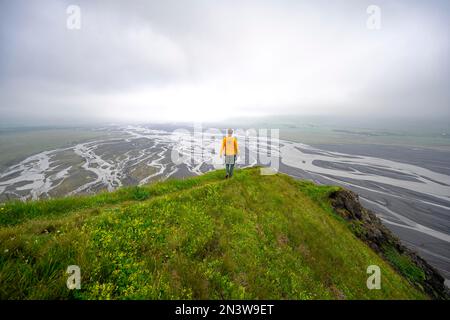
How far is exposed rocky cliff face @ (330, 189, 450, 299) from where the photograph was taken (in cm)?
1880

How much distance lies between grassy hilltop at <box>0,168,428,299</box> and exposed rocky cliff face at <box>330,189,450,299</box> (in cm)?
427

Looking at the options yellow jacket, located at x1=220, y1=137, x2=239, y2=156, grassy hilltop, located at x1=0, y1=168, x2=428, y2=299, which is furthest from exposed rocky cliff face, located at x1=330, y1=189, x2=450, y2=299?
yellow jacket, located at x1=220, y1=137, x2=239, y2=156

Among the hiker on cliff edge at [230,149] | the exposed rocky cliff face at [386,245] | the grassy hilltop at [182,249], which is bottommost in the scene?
the exposed rocky cliff face at [386,245]

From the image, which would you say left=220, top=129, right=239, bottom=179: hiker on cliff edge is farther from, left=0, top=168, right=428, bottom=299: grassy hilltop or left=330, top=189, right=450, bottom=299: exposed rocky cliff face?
left=330, top=189, right=450, bottom=299: exposed rocky cliff face

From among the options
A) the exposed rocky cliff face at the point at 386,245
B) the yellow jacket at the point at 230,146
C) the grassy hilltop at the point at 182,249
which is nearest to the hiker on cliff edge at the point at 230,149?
the yellow jacket at the point at 230,146

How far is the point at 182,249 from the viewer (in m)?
6.81

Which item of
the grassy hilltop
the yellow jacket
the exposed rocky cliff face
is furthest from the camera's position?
the exposed rocky cliff face

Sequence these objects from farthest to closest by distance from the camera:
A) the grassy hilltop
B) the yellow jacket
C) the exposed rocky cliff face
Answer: the exposed rocky cliff face, the yellow jacket, the grassy hilltop

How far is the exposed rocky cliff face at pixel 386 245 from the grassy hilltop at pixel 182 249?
4.27 meters

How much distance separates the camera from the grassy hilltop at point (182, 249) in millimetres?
4453

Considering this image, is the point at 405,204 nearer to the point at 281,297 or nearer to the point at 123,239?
the point at 281,297

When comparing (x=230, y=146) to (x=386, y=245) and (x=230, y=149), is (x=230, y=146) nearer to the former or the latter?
(x=230, y=149)

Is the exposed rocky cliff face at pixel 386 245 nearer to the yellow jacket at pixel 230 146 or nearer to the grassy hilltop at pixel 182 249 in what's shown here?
the grassy hilltop at pixel 182 249

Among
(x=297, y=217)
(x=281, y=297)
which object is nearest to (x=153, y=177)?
(x=297, y=217)
